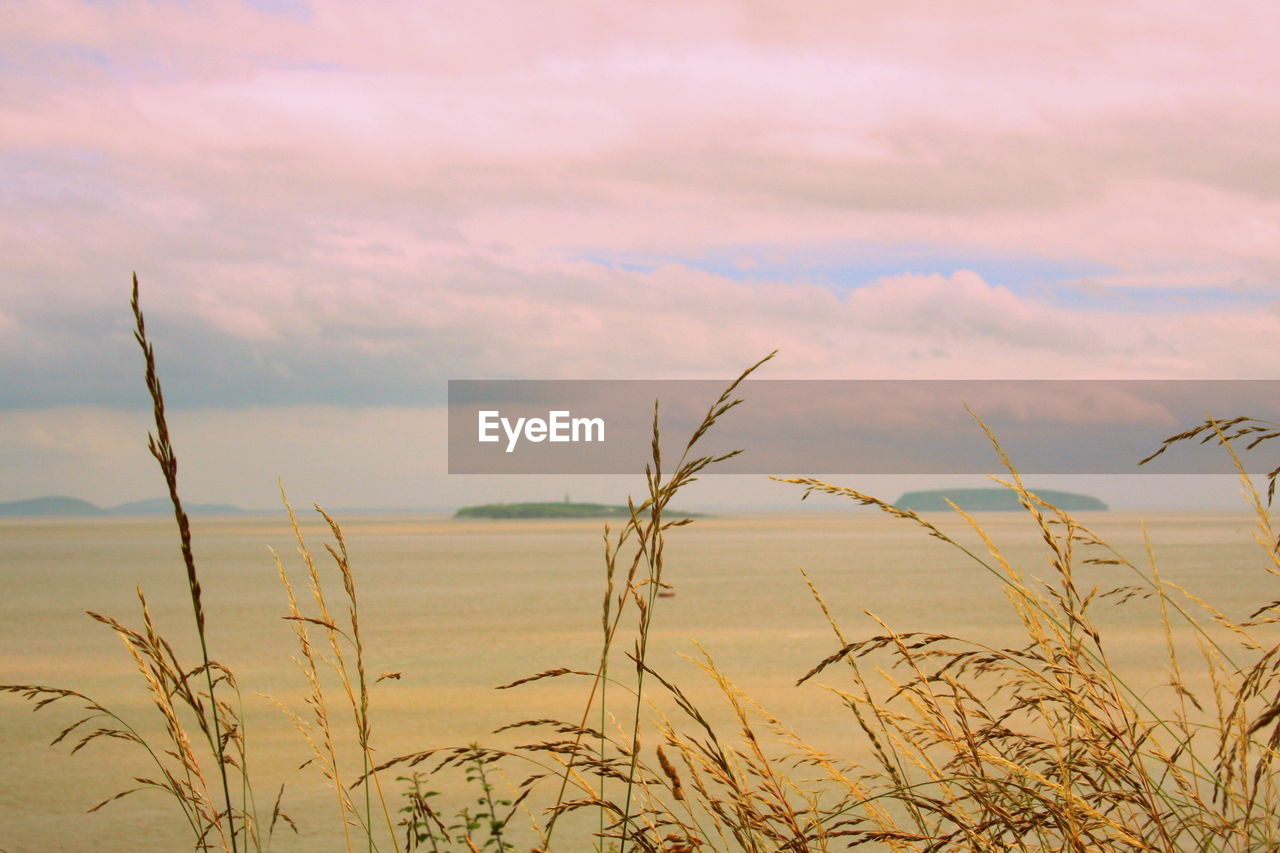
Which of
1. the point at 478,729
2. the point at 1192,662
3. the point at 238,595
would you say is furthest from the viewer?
the point at 238,595

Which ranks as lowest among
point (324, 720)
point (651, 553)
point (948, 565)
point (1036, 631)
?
point (948, 565)

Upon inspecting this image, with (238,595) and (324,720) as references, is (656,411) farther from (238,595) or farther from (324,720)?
(238,595)

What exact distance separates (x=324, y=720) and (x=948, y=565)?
37.7m

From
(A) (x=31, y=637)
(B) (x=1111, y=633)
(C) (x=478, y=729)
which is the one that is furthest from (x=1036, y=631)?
(A) (x=31, y=637)

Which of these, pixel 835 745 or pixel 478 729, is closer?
pixel 835 745

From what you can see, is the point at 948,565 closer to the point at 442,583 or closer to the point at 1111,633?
the point at 442,583

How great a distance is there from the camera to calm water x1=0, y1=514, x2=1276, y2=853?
23.7 ft

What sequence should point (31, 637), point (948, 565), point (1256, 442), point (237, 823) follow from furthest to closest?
point (948, 565), point (31, 637), point (237, 823), point (1256, 442)

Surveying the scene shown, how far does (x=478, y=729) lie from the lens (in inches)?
354

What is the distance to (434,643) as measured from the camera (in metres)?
15.4

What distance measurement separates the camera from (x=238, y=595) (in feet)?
86.5

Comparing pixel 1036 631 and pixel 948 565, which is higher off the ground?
pixel 1036 631

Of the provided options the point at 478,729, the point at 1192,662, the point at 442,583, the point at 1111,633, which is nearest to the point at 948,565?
the point at 442,583

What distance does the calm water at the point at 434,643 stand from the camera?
7.23 metres
